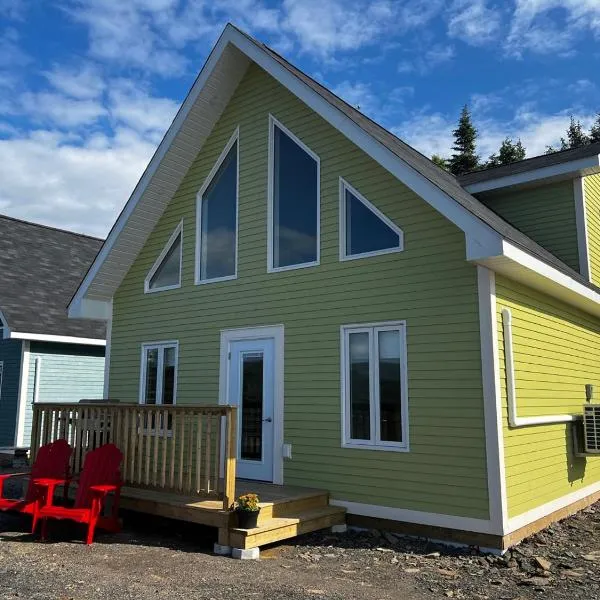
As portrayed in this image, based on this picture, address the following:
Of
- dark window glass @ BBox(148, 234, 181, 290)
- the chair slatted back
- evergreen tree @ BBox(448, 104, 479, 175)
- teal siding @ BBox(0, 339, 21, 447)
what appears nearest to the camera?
the chair slatted back

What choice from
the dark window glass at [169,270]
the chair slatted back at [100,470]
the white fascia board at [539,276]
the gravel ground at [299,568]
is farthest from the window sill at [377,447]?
the dark window glass at [169,270]

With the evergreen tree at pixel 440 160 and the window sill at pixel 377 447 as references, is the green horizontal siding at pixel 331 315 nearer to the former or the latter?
the window sill at pixel 377 447

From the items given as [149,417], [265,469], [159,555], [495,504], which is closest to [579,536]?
[495,504]

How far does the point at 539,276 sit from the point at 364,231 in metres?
2.27

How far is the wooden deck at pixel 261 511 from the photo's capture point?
6.44 m

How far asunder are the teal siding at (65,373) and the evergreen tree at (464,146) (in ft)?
104

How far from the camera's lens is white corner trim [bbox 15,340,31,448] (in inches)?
567

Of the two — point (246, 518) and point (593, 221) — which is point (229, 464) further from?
point (593, 221)

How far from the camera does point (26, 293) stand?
16.3m

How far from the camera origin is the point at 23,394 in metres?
14.6

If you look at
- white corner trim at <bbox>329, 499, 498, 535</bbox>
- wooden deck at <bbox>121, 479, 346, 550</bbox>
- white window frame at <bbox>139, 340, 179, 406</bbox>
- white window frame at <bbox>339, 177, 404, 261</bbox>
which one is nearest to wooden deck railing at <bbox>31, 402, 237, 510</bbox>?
wooden deck at <bbox>121, 479, 346, 550</bbox>

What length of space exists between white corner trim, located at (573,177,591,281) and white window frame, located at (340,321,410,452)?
13.6ft

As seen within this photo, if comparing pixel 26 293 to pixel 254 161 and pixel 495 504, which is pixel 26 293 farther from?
pixel 495 504

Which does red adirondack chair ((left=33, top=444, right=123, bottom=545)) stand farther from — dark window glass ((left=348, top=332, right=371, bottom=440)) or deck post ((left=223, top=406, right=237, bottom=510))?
dark window glass ((left=348, top=332, right=371, bottom=440))
